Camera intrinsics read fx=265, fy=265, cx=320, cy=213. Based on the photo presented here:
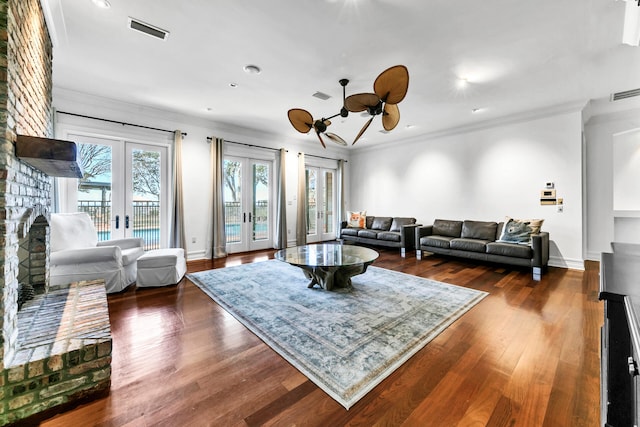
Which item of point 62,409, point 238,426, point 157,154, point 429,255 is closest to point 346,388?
point 238,426

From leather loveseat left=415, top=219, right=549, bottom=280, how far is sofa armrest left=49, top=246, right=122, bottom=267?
506cm

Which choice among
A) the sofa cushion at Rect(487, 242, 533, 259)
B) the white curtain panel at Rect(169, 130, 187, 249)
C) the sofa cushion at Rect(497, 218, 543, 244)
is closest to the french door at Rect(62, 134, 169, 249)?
the white curtain panel at Rect(169, 130, 187, 249)

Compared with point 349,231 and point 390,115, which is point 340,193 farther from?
point 390,115

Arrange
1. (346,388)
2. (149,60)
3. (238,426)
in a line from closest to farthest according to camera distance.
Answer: (238,426), (346,388), (149,60)

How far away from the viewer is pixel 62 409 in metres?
1.56

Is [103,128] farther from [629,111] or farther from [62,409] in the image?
[629,111]

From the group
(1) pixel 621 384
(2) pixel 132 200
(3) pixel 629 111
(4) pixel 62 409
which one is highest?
(3) pixel 629 111

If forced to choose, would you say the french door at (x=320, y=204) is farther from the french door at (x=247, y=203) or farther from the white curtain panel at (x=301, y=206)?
the french door at (x=247, y=203)

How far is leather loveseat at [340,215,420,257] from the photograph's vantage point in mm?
5902

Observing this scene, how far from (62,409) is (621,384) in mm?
2709

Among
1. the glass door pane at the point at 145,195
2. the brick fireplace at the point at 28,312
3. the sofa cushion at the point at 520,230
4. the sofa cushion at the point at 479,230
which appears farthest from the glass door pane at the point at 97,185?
the sofa cushion at the point at 520,230

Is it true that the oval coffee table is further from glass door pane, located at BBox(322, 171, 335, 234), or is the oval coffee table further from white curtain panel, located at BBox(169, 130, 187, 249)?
glass door pane, located at BBox(322, 171, 335, 234)

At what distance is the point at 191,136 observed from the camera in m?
5.23

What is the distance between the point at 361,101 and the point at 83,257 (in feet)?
12.1
